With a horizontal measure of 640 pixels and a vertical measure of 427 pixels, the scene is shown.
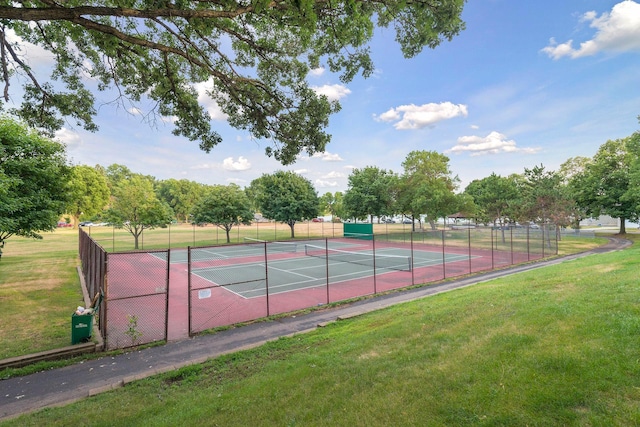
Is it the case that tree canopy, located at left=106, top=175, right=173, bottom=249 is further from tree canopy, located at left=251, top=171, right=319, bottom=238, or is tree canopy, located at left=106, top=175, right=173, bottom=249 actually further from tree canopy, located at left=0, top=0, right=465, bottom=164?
tree canopy, located at left=0, top=0, right=465, bottom=164

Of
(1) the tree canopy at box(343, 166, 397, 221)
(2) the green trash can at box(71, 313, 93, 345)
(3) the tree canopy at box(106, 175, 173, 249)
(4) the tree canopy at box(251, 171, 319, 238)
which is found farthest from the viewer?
(1) the tree canopy at box(343, 166, 397, 221)

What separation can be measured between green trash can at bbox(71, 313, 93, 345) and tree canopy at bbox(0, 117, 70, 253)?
5636 millimetres

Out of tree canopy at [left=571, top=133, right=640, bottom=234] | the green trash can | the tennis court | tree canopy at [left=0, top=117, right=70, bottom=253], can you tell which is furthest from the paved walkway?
tree canopy at [left=571, top=133, right=640, bottom=234]

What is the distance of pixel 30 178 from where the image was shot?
13.3 m

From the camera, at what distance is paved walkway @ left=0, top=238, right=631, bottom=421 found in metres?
6.18

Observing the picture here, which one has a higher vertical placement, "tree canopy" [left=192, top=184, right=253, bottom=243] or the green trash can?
"tree canopy" [left=192, top=184, right=253, bottom=243]

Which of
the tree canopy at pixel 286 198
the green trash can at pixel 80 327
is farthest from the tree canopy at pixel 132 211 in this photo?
the green trash can at pixel 80 327

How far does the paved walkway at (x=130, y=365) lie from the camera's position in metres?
6.18

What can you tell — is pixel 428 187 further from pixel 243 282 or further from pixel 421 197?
pixel 243 282

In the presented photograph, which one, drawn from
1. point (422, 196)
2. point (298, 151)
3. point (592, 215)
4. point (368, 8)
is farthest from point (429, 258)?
point (592, 215)

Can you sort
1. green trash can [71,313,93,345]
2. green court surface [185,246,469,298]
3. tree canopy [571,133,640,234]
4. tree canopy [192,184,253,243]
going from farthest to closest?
tree canopy [571,133,640,234] < tree canopy [192,184,253,243] < green court surface [185,246,469,298] < green trash can [71,313,93,345]

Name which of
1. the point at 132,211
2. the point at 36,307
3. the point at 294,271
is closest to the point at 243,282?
the point at 36,307

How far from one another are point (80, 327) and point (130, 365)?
→ 2.15 m

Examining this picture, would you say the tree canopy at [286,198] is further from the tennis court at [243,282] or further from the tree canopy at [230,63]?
the tree canopy at [230,63]
